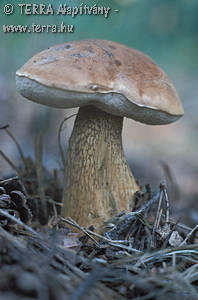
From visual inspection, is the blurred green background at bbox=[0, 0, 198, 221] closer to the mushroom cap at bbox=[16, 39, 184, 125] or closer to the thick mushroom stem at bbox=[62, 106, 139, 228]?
the thick mushroom stem at bbox=[62, 106, 139, 228]

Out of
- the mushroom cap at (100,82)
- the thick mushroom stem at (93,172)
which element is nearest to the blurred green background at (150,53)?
the thick mushroom stem at (93,172)

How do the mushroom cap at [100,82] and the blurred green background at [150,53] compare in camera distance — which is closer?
the mushroom cap at [100,82]

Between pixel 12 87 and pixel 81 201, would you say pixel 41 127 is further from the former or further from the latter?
pixel 81 201

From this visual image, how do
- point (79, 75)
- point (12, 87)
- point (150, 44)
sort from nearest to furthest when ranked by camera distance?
point (79, 75)
point (12, 87)
point (150, 44)

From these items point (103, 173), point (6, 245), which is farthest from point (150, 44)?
point (6, 245)
